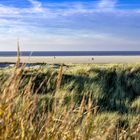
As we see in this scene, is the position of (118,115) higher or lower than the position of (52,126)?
lower

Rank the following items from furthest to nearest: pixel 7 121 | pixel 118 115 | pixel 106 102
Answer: pixel 106 102 < pixel 118 115 < pixel 7 121

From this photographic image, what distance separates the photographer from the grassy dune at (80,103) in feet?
13.1

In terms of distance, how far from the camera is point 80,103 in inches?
515

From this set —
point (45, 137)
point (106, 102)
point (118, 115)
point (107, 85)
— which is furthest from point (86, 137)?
point (107, 85)

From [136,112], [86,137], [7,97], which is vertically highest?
[7,97]

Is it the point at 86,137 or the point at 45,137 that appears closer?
the point at 45,137

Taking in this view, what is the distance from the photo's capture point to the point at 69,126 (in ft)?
13.9

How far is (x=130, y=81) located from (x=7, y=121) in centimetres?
1198

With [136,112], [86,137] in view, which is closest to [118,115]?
[136,112]

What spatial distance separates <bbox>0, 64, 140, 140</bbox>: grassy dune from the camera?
3996mm

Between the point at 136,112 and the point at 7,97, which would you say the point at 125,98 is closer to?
the point at 136,112

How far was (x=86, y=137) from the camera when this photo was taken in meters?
4.36

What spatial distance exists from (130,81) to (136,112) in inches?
113

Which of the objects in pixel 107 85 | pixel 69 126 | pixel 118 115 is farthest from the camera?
pixel 107 85
